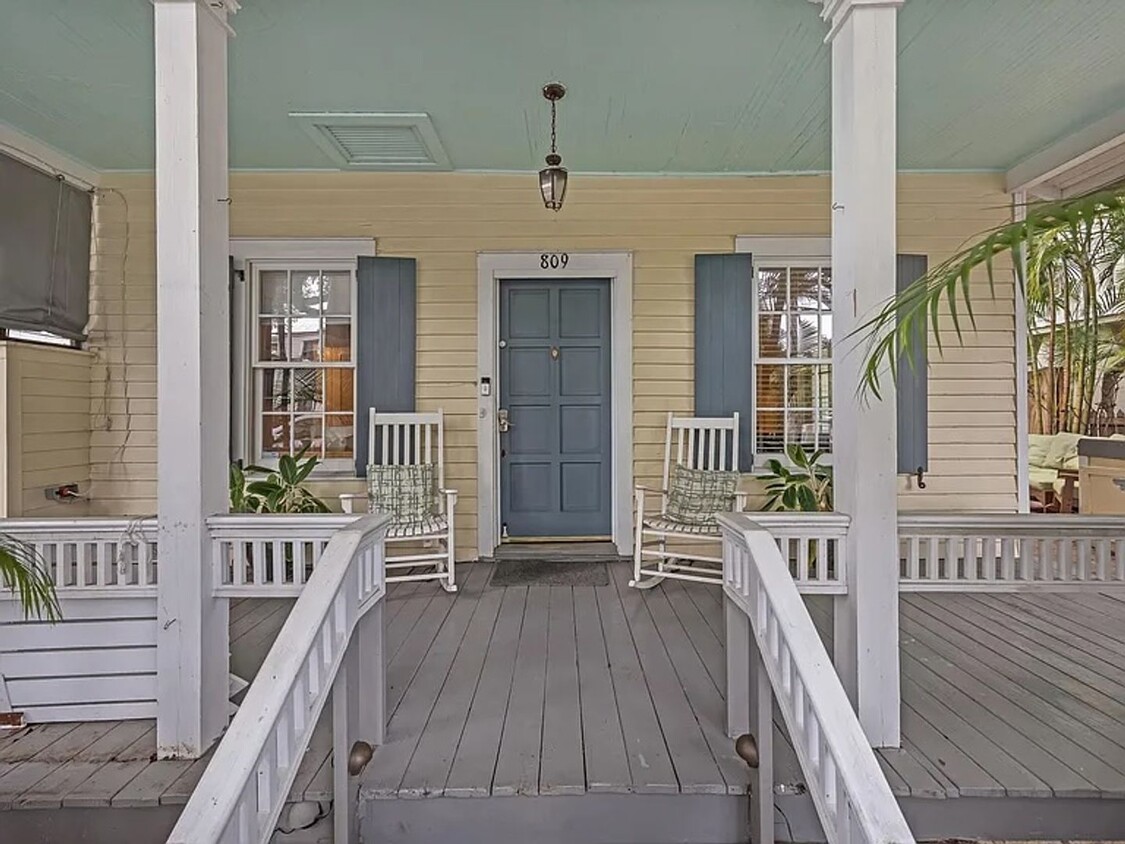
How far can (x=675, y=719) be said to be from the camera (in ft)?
7.52

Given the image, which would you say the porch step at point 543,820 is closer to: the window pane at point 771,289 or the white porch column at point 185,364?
the white porch column at point 185,364

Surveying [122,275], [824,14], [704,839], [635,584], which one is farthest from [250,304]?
[704,839]

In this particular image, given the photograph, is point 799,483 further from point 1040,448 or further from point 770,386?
point 1040,448

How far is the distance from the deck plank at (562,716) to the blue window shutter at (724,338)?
1.79 metres

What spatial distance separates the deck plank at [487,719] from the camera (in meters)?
1.92

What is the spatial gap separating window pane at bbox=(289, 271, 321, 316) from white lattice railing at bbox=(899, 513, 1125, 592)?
3.84 metres

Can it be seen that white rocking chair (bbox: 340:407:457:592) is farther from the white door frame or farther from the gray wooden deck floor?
the gray wooden deck floor

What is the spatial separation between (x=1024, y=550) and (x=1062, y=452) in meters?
5.56

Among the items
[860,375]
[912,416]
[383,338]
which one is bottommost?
[912,416]

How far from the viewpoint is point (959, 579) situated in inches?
89.4

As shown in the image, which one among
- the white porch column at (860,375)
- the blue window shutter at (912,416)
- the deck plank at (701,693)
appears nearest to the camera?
the deck plank at (701,693)

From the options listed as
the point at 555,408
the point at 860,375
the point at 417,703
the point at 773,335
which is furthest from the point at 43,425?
the point at 773,335

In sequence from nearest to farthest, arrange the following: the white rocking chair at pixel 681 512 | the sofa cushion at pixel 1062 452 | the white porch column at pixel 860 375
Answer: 1. the white porch column at pixel 860 375
2. the white rocking chair at pixel 681 512
3. the sofa cushion at pixel 1062 452

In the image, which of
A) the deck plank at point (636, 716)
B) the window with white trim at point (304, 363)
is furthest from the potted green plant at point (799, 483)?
the window with white trim at point (304, 363)
